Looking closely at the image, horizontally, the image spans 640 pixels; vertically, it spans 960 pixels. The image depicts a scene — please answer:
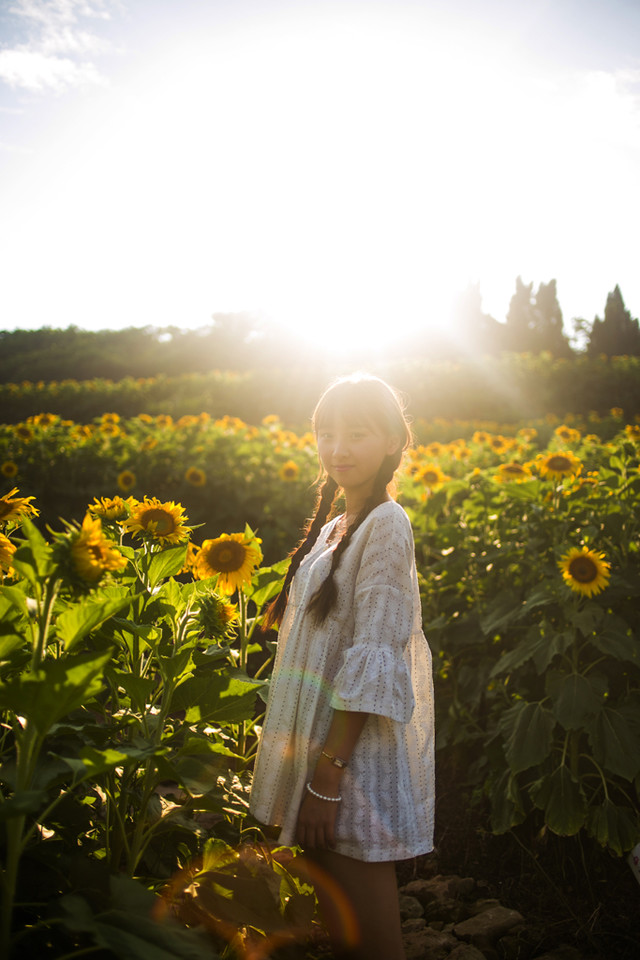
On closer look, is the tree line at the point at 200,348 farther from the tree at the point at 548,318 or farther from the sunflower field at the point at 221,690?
the sunflower field at the point at 221,690

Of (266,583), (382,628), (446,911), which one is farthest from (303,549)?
(446,911)

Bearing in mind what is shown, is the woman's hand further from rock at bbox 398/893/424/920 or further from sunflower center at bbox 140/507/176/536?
rock at bbox 398/893/424/920

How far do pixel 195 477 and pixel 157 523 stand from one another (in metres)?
3.23

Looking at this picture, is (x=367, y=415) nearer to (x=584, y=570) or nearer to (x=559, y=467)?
(x=584, y=570)

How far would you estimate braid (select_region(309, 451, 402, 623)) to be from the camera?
1616 mm

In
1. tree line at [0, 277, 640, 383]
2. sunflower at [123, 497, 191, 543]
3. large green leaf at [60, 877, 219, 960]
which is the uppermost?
tree line at [0, 277, 640, 383]

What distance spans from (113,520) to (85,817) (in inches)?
31.5

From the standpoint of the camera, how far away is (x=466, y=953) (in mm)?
1828

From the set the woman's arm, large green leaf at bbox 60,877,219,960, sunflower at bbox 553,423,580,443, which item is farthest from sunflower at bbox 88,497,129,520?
sunflower at bbox 553,423,580,443

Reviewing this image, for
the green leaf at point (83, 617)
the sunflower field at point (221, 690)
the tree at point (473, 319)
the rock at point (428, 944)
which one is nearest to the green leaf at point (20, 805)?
the sunflower field at point (221, 690)

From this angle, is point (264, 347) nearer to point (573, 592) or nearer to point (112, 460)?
point (112, 460)

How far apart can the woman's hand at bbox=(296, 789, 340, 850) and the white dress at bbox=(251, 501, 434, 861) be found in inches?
1.5

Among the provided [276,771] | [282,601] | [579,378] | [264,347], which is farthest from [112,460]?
[264,347]

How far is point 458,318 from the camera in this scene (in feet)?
181
